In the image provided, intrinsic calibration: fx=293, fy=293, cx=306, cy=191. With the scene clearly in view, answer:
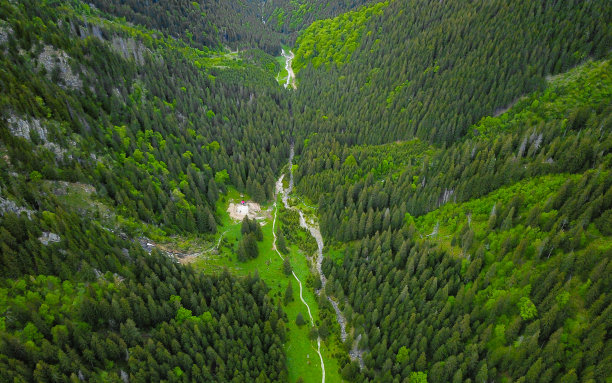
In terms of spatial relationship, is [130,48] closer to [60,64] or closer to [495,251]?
[60,64]

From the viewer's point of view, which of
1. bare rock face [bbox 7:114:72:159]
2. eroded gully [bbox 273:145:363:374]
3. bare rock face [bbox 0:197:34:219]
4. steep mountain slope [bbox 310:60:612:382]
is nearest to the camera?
steep mountain slope [bbox 310:60:612:382]

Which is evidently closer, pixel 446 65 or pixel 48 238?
pixel 48 238

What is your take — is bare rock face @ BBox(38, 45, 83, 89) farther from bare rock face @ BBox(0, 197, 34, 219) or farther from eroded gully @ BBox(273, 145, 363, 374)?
eroded gully @ BBox(273, 145, 363, 374)

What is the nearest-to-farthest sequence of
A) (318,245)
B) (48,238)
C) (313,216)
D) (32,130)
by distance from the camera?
(48,238), (32,130), (318,245), (313,216)

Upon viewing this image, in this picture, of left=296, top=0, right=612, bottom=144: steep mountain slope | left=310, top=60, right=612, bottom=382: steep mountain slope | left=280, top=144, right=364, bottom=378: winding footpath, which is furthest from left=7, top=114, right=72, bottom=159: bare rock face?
left=296, top=0, right=612, bottom=144: steep mountain slope

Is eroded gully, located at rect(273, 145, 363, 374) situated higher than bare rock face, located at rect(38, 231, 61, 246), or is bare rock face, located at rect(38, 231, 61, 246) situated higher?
bare rock face, located at rect(38, 231, 61, 246)

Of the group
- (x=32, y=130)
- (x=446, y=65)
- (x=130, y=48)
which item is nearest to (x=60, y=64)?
(x=32, y=130)
